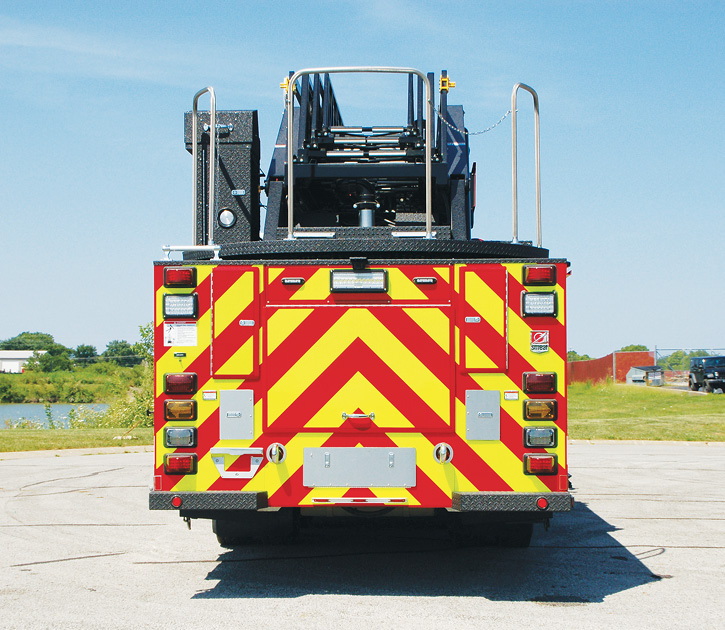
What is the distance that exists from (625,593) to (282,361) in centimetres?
281

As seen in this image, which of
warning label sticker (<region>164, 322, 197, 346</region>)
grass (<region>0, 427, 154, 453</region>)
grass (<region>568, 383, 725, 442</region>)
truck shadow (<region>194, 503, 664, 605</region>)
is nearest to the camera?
warning label sticker (<region>164, 322, 197, 346</region>)

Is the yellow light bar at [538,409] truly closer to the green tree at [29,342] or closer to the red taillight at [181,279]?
the red taillight at [181,279]

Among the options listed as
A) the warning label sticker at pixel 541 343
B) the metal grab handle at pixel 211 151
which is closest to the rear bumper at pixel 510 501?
the warning label sticker at pixel 541 343

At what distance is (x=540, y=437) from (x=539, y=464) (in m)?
0.17

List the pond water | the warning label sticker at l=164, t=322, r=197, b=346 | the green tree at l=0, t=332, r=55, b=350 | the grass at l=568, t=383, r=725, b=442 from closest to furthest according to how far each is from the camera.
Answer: the warning label sticker at l=164, t=322, r=197, b=346 < the grass at l=568, t=383, r=725, b=442 < the pond water < the green tree at l=0, t=332, r=55, b=350

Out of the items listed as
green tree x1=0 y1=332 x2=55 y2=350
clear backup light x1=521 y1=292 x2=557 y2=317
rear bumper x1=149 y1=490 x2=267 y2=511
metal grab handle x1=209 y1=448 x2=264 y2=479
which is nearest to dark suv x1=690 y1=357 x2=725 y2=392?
clear backup light x1=521 y1=292 x2=557 y2=317

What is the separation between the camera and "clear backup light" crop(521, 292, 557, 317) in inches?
215

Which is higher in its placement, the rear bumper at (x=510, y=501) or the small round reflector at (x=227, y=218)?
the small round reflector at (x=227, y=218)

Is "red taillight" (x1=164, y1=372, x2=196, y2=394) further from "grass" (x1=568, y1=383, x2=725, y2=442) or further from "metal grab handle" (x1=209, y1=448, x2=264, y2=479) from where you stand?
"grass" (x1=568, y1=383, x2=725, y2=442)

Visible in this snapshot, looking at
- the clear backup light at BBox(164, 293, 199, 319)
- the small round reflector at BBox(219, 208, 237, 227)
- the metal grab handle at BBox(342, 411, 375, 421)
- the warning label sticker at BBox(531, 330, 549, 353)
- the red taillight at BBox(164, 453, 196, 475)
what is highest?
the small round reflector at BBox(219, 208, 237, 227)

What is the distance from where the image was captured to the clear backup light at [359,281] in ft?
18.0

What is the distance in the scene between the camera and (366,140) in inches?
316

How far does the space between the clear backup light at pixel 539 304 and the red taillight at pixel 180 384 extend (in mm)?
2192

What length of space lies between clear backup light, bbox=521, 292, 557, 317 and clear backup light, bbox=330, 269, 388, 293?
908 millimetres
